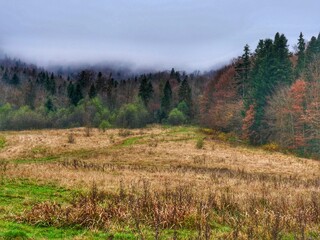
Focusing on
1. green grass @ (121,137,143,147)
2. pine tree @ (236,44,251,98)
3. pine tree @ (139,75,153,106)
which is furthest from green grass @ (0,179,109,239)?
pine tree @ (139,75,153,106)

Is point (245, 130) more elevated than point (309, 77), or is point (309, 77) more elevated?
point (309, 77)

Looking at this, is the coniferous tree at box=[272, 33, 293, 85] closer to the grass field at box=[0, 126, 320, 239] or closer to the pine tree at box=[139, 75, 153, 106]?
the grass field at box=[0, 126, 320, 239]

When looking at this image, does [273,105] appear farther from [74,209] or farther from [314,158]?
[74,209]

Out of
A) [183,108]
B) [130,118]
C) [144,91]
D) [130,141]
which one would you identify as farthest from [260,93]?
[144,91]

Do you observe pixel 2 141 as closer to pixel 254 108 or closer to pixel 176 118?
pixel 254 108

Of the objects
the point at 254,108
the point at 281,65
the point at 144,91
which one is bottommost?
the point at 254,108

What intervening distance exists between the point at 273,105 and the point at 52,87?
10225 centimetres

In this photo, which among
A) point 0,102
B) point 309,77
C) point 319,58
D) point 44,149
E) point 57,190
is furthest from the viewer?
point 0,102

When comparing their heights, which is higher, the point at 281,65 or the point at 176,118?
the point at 281,65

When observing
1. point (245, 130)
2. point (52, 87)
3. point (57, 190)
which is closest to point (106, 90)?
point (52, 87)

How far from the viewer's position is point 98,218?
10.1 m

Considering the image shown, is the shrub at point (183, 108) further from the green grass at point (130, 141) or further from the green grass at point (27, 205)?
the green grass at point (27, 205)

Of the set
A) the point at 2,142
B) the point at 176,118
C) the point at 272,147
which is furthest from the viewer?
the point at 176,118

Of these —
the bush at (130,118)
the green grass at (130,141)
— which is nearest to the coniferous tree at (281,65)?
the green grass at (130,141)
